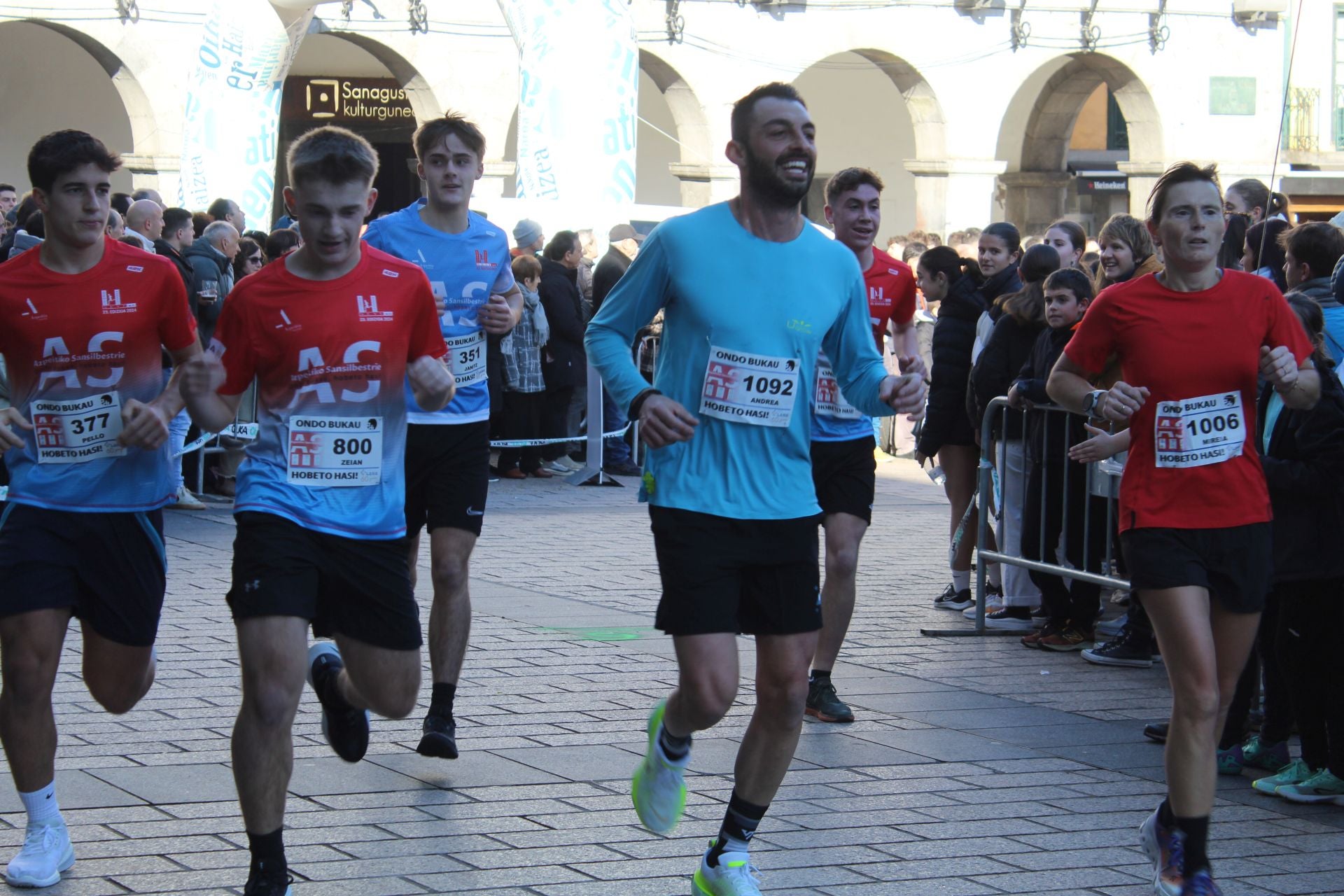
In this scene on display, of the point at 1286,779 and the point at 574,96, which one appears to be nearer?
the point at 1286,779

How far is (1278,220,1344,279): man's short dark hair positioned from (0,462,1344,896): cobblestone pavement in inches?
68.8

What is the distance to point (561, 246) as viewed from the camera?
49.8 feet

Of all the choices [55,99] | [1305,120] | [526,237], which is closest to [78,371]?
[526,237]

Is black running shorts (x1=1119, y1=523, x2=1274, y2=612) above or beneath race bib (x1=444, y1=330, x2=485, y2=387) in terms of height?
beneath

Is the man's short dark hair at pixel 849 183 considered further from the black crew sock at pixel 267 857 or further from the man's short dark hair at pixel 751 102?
the black crew sock at pixel 267 857

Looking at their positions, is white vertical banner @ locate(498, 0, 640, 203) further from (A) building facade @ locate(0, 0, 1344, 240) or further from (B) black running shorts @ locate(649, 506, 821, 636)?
(B) black running shorts @ locate(649, 506, 821, 636)

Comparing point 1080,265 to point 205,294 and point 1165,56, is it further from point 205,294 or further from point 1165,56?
point 1165,56

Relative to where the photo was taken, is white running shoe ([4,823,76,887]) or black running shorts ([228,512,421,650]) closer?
black running shorts ([228,512,421,650])

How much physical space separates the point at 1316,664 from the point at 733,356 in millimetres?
2470

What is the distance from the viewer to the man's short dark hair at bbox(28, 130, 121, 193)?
4672 mm

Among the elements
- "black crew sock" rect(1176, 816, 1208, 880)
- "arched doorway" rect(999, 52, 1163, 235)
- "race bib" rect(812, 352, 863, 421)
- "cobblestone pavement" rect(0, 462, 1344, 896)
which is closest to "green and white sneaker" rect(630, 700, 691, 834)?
"cobblestone pavement" rect(0, 462, 1344, 896)

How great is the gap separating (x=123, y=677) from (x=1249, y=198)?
7.92m

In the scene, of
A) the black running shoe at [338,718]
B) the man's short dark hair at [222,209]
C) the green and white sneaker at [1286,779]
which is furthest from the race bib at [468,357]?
the man's short dark hair at [222,209]

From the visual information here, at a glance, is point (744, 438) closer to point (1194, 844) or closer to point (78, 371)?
point (1194, 844)
